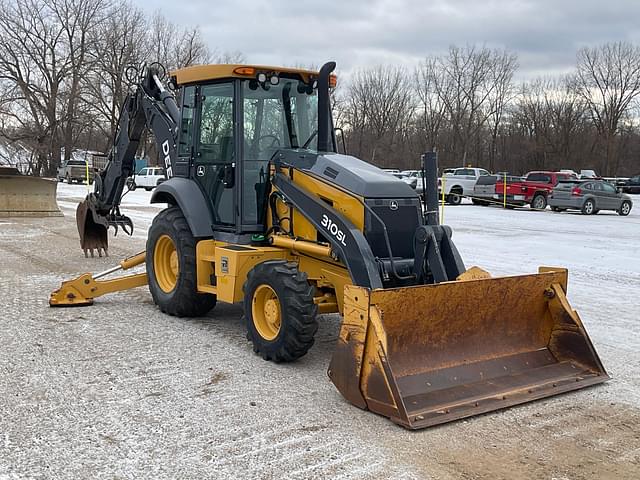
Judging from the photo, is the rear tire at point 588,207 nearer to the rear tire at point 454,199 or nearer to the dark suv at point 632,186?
the rear tire at point 454,199

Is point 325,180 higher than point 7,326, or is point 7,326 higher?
point 325,180

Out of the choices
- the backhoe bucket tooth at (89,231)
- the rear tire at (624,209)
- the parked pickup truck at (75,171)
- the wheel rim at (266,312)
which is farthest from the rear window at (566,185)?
the parked pickup truck at (75,171)

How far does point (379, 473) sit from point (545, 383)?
1.96 meters

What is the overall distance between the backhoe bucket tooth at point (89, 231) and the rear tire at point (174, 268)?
3649mm

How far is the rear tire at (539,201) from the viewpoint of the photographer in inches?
1107

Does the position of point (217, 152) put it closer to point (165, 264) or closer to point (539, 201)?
point (165, 264)

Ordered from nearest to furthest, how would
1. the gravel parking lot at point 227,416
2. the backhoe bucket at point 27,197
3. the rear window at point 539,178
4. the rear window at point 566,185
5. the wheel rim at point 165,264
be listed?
1. the gravel parking lot at point 227,416
2. the wheel rim at point 165,264
3. the backhoe bucket at point 27,197
4. the rear window at point 566,185
5. the rear window at point 539,178

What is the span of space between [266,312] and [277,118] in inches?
83.5

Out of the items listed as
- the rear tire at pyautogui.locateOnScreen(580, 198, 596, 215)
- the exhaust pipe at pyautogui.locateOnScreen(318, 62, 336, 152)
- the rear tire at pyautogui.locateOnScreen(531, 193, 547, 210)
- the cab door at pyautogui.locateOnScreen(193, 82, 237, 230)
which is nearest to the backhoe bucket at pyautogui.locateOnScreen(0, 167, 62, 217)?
the cab door at pyautogui.locateOnScreen(193, 82, 237, 230)

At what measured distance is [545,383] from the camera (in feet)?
17.1

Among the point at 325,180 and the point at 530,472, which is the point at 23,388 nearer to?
the point at 325,180

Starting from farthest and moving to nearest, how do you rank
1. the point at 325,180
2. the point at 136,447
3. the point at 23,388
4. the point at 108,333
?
the point at 108,333, the point at 325,180, the point at 23,388, the point at 136,447

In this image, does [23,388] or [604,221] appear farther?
[604,221]

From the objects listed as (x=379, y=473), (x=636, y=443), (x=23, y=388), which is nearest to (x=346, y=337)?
(x=379, y=473)
